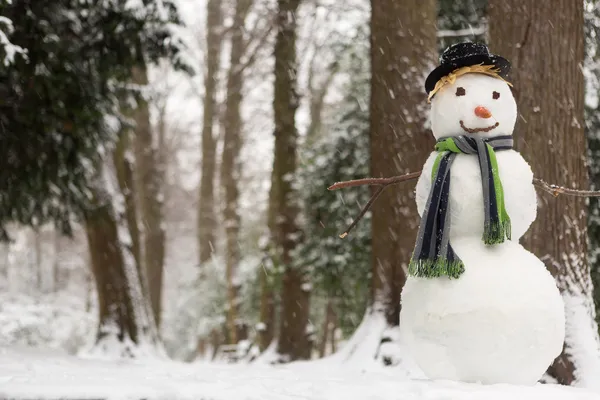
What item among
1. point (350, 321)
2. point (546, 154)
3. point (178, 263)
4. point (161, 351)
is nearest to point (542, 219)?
point (546, 154)

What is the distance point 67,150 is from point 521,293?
5359 millimetres

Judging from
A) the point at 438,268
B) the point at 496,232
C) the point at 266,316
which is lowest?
the point at 266,316

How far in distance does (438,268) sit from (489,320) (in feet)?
1.10

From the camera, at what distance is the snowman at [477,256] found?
9.93ft

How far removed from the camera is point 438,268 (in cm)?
308


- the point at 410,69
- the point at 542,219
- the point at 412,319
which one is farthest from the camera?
the point at 410,69

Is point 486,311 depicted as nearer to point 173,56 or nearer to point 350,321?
point 173,56

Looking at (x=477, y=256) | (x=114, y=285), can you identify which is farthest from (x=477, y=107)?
(x=114, y=285)

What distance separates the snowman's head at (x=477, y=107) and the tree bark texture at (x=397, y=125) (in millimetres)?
2483

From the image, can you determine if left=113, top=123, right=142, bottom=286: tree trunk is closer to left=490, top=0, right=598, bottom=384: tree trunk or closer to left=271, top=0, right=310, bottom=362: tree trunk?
left=271, top=0, right=310, bottom=362: tree trunk

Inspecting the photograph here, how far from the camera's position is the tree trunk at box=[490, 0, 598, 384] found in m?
4.85

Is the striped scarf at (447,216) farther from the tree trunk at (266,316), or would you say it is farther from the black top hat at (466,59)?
the tree trunk at (266,316)

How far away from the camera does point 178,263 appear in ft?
109

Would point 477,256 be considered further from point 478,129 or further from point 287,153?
point 287,153
